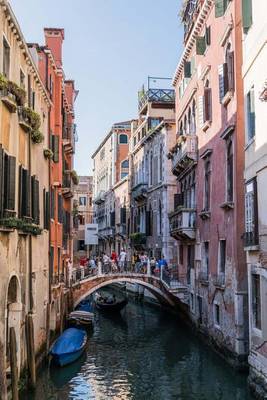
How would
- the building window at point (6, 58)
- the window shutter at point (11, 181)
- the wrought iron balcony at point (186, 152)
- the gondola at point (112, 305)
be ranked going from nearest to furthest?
the window shutter at point (11, 181) < the building window at point (6, 58) < the wrought iron balcony at point (186, 152) < the gondola at point (112, 305)

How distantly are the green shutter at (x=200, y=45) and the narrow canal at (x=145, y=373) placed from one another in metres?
9.60

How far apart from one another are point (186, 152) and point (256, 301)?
30.3ft

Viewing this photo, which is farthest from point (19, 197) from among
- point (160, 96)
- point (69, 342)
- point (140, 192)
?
point (160, 96)

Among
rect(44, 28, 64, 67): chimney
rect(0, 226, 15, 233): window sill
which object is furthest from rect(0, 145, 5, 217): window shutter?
rect(44, 28, 64, 67): chimney

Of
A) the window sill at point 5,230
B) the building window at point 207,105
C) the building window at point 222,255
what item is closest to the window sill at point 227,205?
the building window at point 222,255

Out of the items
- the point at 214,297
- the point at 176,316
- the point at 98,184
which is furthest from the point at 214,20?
the point at 98,184

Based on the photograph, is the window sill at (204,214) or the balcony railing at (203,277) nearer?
the window sill at (204,214)

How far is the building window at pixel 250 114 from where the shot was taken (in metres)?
11.8

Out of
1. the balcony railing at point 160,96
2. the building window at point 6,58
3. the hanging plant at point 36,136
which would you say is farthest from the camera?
the balcony railing at point 160,96

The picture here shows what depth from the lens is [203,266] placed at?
18875mm

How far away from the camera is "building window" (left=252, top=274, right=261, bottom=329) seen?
11.7m

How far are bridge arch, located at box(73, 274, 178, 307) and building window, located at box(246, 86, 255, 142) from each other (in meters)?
12.4

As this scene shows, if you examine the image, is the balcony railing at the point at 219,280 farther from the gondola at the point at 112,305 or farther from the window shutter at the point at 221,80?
the gondola at the point at 112,305

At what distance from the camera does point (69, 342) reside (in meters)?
16.0
